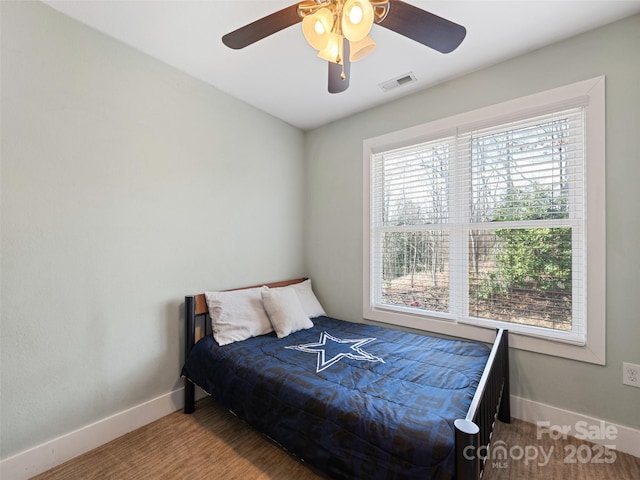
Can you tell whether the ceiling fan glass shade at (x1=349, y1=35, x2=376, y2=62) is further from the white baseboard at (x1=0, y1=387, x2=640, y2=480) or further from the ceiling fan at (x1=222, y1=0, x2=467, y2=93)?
the white baseboard at (x1=0, y1=387, x2=640, y2=480)

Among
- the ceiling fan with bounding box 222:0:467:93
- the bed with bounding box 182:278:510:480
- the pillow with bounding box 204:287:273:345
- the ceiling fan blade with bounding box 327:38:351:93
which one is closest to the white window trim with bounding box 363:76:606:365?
the bed with bounding box 182:278:510:480

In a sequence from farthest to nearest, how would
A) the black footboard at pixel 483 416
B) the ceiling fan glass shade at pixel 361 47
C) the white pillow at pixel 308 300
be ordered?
the white pillow at pixel 308 300 < the ceiling fan glass shade at pixel 361 47 < the black footboard at pixel 483 416

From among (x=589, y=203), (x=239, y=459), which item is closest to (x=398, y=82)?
(x=589, y=203)

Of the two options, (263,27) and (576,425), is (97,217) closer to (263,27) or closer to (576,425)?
(263,27)

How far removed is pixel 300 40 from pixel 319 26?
2.61ft

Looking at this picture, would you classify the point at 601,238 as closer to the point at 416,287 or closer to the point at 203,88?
the point at 416,287

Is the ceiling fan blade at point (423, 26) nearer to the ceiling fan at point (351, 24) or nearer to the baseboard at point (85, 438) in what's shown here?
the ceiling fan at point (351, 24)

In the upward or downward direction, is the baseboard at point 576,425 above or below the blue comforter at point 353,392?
below

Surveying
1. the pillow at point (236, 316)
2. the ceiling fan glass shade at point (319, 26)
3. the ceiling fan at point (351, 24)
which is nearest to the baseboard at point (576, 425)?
the pillow at point (236, 316)

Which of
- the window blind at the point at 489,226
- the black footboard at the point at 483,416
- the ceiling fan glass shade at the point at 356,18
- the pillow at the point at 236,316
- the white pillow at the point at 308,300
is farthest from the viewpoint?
the white pillow at the point at 308,300

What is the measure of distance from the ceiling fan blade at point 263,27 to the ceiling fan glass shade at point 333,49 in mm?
156

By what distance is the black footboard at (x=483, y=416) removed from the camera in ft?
3.17

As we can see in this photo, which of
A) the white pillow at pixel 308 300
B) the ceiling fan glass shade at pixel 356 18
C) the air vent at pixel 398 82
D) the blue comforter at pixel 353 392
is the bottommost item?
the blue comforter at pixel 353 392

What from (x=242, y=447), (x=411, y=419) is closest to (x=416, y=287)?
(x=411, y=419)
